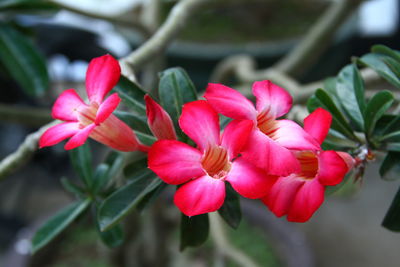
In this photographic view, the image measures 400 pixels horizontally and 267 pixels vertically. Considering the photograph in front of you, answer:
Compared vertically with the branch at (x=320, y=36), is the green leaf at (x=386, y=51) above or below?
above

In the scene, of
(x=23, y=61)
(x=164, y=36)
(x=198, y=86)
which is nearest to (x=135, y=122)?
(x=164, y=36)

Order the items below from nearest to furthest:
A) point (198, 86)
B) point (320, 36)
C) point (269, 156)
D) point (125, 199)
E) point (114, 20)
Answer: point (269, 156) → point (125, 199) → point (114, 20) → point (320, 36) → point (198, 86)

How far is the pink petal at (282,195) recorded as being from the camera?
1.13 feet

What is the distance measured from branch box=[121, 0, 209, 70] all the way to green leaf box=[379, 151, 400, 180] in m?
0.33

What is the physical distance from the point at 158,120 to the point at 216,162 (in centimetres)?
7

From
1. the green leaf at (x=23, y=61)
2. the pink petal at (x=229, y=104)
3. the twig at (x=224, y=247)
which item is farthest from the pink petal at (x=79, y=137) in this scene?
the twig at (x=224, y=247)

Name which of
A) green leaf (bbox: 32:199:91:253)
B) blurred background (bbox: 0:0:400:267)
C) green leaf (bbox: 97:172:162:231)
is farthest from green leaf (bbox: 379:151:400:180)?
blurred background (bbox: 0:0:400:267)

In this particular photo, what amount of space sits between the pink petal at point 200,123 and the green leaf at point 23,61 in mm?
597

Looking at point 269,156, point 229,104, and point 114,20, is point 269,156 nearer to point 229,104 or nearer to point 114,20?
point 229,104

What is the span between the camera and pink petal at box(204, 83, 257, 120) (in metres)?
0.33

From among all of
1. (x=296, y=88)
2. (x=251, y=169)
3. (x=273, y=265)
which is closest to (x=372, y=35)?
(x=273, y=265)

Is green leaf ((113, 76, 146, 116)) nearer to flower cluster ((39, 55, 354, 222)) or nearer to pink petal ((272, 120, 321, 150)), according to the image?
flower cluster ((39, 55, 354, 222))

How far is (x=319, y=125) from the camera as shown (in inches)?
14.2

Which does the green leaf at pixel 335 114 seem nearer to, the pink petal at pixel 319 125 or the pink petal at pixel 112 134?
the pink petal at pixel 319 125
